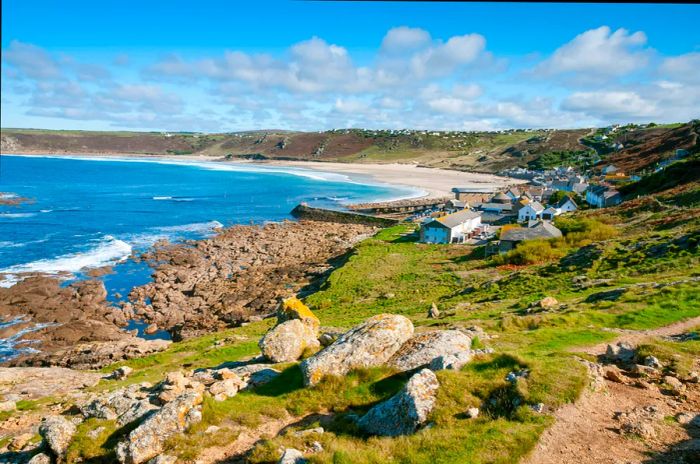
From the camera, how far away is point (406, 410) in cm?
1034

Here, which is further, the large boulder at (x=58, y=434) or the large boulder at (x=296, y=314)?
the large boulder at (x=296, y=314)

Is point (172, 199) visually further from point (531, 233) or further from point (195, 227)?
point (531, 233)

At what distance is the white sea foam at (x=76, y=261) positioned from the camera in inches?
1921

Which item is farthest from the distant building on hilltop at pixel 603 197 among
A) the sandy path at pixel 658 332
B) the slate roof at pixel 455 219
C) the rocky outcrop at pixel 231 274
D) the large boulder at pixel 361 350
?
the large boulder at pixel 361 350

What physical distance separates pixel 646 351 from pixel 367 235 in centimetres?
5920

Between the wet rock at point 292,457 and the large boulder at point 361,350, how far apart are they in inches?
163

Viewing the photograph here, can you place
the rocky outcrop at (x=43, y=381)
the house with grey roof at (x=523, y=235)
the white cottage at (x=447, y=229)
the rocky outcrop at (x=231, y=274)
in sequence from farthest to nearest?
the white cottage at (x=447, y=229) → the house with grey roof at (x=523, y=235) → the rocky outcrop at (x=231, y=274) → the rocky outcrop at (x=43, y=381)

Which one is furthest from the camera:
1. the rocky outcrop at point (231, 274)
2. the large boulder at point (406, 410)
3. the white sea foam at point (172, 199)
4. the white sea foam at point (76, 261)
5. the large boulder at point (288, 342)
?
the white sea foam at point (172, 199)

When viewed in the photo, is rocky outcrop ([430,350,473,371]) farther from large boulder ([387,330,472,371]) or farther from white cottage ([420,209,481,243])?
white cottage ([420,209,481,243])

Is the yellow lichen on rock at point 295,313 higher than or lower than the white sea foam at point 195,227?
higher

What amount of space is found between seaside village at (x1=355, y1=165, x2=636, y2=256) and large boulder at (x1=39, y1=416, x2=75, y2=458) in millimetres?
41307

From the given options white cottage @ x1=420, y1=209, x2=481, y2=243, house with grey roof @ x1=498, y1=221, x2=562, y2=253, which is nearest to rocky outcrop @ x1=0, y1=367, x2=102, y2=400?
house with grey roof @ x1=498, y1=221, x2=562, y2=253

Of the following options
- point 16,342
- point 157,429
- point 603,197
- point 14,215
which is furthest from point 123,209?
point 157,429

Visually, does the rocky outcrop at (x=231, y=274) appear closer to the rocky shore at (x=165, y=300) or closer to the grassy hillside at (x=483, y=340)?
the rocky shore at (x=165, y=300)
